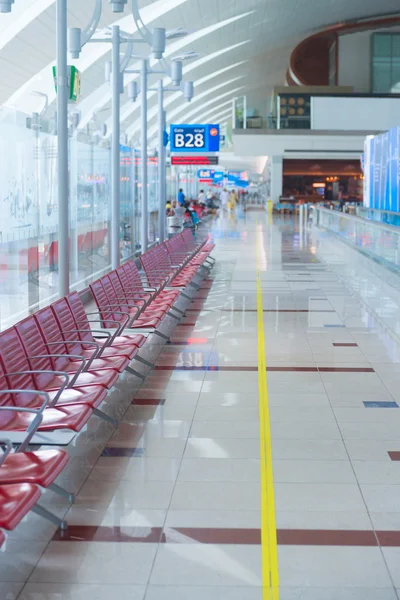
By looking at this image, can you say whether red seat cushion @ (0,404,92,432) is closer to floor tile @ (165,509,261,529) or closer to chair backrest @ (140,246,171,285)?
floor tile @ (165,509,261,529)

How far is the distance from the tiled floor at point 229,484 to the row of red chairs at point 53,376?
1.00ft

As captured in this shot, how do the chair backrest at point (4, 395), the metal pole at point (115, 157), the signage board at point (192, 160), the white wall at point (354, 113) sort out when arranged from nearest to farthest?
1. the chair backrest at point (4, 395)
2. the metal pole at point (115, 157)
3. the signage board at point (192, 160)
4. the white wall at point (354, 113)

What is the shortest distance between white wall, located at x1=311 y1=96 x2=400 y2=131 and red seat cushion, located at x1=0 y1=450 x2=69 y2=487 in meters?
41.5

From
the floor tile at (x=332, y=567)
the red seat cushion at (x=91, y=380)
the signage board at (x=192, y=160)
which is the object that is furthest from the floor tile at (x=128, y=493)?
the signage board at (x=192, y=160)

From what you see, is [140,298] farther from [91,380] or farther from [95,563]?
[95,563]

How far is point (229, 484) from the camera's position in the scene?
514 cm

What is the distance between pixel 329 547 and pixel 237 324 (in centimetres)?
727

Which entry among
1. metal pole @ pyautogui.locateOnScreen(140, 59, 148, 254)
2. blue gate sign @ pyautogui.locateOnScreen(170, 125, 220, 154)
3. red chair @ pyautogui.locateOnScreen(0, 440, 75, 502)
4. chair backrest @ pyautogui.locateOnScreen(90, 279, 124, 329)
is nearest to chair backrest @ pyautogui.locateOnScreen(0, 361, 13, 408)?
red chair @ pyautogui.locateOnScreen(0, 440, 75, 502)

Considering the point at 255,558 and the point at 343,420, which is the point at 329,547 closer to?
the point at 255,558

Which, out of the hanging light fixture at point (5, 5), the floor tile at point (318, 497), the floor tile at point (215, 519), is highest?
the hanging light fixture at point (5, 5)

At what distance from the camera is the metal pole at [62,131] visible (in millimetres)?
8914

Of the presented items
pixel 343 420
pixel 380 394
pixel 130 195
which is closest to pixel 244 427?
pixel 343 420

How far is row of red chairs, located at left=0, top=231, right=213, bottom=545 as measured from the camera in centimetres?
→ 400

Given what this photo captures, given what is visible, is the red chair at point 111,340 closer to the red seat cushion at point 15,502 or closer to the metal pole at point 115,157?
the red seat cushion at point 15,502
